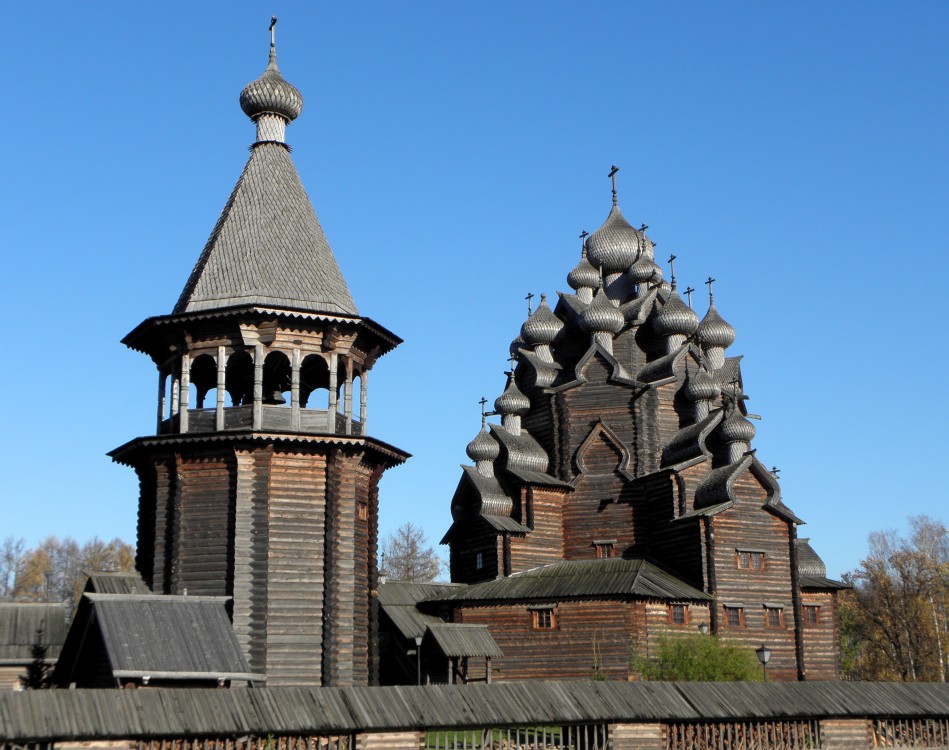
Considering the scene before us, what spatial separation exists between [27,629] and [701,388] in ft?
69.7

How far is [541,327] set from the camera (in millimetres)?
41031

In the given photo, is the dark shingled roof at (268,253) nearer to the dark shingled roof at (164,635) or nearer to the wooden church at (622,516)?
the dark shingled roof at (164,635)

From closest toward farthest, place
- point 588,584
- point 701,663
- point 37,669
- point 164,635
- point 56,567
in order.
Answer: point 164,635
point 37,669
point 701,663
point 588,584
point 56,567

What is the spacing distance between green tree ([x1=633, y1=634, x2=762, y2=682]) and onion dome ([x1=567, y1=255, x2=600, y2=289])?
15885 mm

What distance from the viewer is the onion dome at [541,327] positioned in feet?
134

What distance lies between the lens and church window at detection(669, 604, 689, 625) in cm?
3259

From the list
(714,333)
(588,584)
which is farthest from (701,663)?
(714,333)

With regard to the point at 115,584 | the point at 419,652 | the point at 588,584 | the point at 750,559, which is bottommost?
the point at 419,652

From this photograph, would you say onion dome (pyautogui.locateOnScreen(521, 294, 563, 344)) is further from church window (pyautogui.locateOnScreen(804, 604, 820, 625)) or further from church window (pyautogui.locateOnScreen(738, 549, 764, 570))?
church window (pyautogui.locateOnScreen(804, 604, 820, 625))

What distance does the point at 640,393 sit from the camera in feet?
123

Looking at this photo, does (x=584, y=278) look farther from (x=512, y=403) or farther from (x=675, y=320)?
(x=512, y=403)

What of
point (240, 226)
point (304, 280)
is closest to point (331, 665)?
point (304, 280)

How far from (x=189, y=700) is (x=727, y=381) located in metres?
30.2

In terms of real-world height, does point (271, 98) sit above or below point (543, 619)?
above
